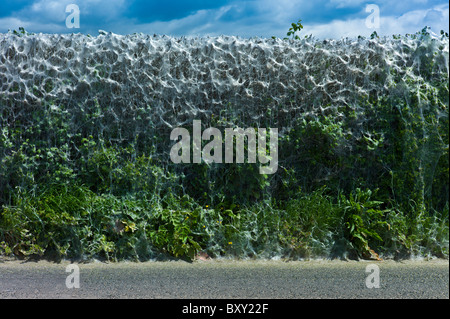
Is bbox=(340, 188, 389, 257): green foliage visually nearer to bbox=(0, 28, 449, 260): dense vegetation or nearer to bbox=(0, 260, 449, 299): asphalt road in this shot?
bbox=(0, 28, 449, 260): dense vegetation

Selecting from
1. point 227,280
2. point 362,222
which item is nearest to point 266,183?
point 362,222

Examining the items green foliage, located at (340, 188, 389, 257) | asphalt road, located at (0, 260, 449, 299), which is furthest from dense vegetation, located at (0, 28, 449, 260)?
asphalt road, located at (0, 260, 449, 299)

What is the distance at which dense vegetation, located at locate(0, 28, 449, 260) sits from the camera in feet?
20.2

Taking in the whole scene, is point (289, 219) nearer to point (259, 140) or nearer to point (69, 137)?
point (259, 140)

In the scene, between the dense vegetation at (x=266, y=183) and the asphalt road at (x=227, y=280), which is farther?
the dense vegetation at (x=266, y=183)

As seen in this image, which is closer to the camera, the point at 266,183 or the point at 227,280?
the point at 227,280

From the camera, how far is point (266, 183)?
6418mm

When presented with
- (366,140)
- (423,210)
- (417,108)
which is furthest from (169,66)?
(423,210)

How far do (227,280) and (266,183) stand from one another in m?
1.58

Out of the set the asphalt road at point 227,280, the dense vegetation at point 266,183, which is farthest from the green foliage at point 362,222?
the asphalt road at point 227,280

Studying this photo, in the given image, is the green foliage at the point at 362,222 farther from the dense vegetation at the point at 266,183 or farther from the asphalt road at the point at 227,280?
the asphalt road at the point at 227,280

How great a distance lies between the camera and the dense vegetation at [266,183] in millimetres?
6172

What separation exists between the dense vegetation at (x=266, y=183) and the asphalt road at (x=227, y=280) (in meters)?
0.29

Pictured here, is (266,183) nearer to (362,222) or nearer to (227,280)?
(362,222)
